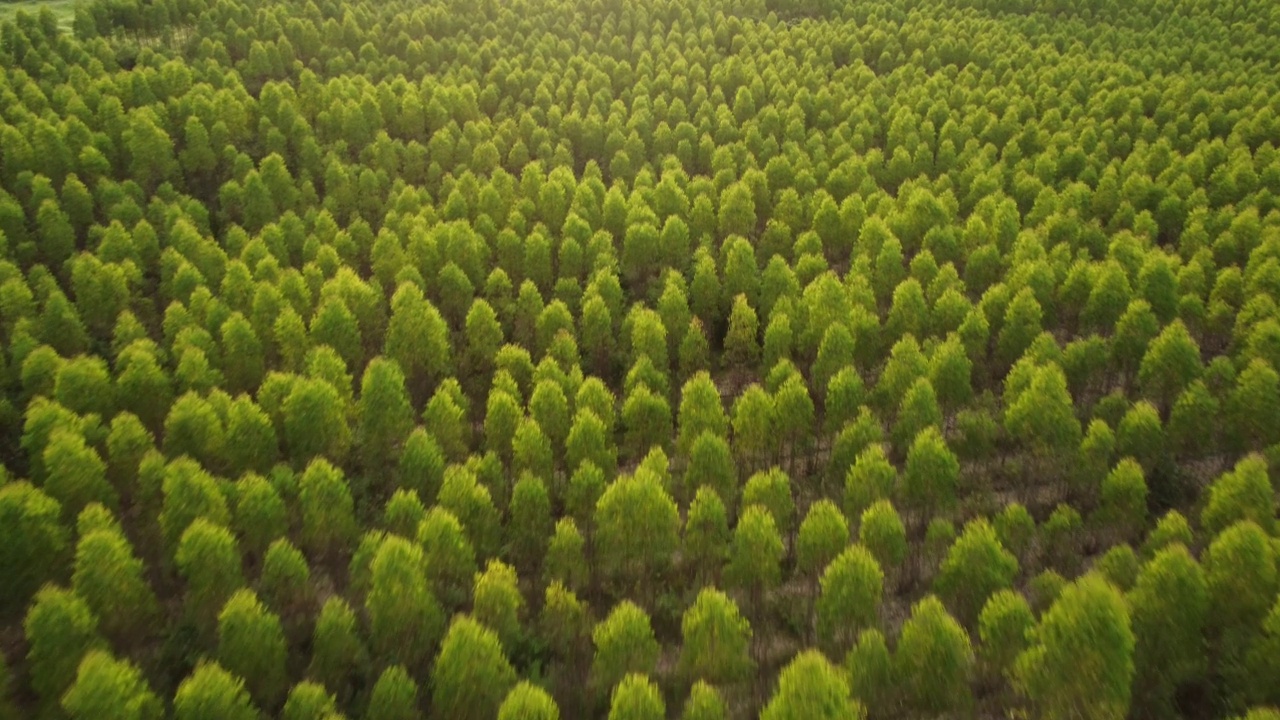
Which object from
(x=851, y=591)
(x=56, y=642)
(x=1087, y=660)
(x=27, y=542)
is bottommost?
(x=27, y=542)

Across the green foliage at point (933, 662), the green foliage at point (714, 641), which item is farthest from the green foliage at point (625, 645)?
the green foliage at point (933, 662)

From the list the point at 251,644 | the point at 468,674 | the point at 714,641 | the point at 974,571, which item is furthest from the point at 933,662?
the point at 251,644

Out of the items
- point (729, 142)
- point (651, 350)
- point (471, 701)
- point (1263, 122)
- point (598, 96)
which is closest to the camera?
point (471, 701)

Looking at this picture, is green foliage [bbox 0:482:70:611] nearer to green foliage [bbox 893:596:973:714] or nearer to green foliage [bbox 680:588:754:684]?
green foliage [bbox 680:588:754:684]

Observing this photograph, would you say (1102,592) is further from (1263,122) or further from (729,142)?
(1263,122)

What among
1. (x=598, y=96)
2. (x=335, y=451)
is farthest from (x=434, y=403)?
(x=598, y=96)

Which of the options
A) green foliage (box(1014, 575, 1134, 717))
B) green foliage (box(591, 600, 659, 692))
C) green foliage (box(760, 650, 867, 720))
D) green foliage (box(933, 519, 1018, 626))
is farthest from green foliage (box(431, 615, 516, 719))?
green foliage (box(1014, 575, 1134, 717))

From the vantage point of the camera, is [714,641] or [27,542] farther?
[27,542]

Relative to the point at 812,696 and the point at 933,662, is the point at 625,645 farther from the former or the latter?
the point at 933,662
